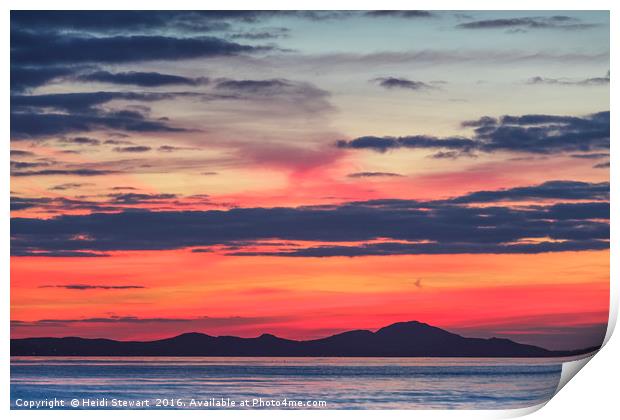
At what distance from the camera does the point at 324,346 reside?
6.82m

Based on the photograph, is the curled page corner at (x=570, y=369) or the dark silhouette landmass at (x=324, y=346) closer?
the curled page corner at (x=570, y=369)

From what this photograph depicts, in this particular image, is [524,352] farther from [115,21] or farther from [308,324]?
[115,21]

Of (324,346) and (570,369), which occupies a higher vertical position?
(324,346)

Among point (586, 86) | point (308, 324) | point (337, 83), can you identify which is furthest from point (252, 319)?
point (586, 86)

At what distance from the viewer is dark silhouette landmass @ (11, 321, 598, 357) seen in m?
6.45

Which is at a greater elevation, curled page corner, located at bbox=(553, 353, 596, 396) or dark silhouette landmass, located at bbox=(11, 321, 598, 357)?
dark silhouette landmass, located at bbox=(11, 321, 598, 357)

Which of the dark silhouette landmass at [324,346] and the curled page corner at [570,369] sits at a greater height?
the dark silhouette landmass at [324,346]

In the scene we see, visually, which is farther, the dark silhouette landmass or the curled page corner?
the dark silhouette landmass

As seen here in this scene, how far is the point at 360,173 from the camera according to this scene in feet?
19.8

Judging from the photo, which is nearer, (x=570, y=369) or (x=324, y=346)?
(x=570, y=369)

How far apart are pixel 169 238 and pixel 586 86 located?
2.72 m

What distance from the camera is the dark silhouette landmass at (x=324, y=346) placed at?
645 cm
